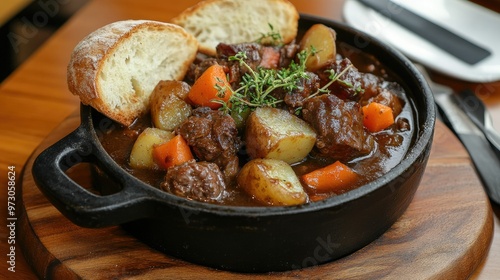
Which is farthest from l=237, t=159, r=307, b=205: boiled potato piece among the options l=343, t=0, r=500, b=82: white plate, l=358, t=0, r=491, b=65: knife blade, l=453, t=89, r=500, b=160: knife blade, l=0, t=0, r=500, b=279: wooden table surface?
l=358, t=0, r=491, b=65: knife blade

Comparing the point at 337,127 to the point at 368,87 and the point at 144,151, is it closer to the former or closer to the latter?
the point at 368,87

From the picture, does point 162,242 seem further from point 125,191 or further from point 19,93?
point 19,93

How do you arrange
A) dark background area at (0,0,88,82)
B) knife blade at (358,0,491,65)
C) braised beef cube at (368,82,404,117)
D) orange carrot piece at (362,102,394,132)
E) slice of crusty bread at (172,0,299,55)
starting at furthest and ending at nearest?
dark background area at (0,0,88,82)
knife blade at (358,0,491,65)
slice of crusty bread at (172,0,299,55)
braised beef cube at (368,82,404,117)
orange carrot piece at (362,102,394,132)

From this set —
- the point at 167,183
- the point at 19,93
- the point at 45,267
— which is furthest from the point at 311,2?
the point at 45,267

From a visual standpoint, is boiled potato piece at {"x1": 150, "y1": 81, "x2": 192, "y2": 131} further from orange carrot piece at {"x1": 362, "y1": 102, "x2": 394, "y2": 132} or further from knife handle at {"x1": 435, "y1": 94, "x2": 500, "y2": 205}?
knife handle at {"x1": 435, "y1": 94, "x2": 500, "y2": 205}

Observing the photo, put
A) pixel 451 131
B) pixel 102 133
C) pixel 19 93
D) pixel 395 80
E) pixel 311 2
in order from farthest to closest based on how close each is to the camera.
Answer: pixel 311 2 < pixel 19 93 < pixel 451 131 < pixel 395 80 < pixel 102 133

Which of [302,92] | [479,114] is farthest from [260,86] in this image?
[479,114]

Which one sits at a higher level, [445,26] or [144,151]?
A: [144,151]
